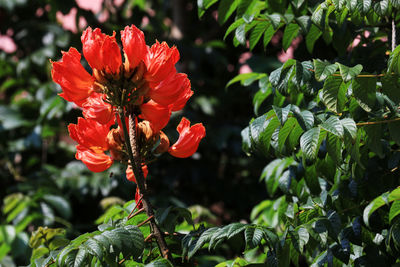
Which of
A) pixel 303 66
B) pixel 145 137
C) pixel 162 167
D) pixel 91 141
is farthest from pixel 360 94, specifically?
pixel 162 167

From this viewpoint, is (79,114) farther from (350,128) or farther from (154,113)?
(350,128)

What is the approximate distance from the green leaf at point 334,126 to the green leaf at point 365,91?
8cm

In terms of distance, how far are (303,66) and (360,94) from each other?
0.20m

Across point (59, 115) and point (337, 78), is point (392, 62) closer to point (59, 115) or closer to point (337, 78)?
point (337, 78)

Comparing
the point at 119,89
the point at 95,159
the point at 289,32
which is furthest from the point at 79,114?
the point at 119,89

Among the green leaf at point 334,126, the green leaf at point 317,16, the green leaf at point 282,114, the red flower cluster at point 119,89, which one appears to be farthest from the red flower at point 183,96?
the green leaf at point 317,16

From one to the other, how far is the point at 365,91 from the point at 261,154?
2.39 ft

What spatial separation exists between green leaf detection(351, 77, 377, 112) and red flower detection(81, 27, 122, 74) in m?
0.56

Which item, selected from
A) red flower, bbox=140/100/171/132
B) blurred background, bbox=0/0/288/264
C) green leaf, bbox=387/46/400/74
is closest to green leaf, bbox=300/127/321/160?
green leaf, bbox=387/46/400/74

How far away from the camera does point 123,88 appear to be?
1165 millimetres

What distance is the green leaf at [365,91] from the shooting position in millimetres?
1246

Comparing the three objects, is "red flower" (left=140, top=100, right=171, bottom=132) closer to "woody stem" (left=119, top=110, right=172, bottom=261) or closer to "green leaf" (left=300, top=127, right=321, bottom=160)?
"woody stem" (left=119, top=110, right=172, bottom=261)

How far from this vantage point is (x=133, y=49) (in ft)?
3.77

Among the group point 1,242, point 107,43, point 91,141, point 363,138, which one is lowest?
point 1,242
